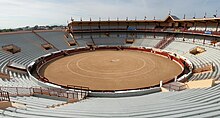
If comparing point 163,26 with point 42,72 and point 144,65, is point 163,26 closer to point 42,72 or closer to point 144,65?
point 144,65

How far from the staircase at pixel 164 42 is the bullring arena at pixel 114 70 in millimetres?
298

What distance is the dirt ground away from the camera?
2636cm

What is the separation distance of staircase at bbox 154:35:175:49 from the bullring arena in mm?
298

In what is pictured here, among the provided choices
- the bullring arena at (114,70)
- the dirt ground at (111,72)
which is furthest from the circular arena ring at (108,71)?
the bullring arena at (114,70)

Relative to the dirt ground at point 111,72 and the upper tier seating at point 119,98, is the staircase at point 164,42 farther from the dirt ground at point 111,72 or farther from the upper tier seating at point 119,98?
the dirt ground at point 111,72

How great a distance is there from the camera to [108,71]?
32094 millimetres

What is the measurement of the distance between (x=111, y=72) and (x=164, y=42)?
26488 mm

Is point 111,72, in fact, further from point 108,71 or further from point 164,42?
point 164,42

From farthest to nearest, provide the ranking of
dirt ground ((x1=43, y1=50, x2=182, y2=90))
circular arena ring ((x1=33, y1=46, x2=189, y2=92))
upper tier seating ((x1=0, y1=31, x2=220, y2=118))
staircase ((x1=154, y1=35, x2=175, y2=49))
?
staircase ((x1=154, y1=35, x2=175, y2=49))
dirt ground ((x1=43, y1=50, x2=182, y2=90))
circular arena ring ((x1=33, y1=46, x2=189, y2=92))
upper tier seating ((x1=0, y1=31, x2=220, y2=118))

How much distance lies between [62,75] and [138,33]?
36.9m

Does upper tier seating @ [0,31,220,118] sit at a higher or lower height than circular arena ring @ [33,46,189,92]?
higher

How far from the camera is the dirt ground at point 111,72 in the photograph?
26.4 meters

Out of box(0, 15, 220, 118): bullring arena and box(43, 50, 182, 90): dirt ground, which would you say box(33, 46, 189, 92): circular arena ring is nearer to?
box(43, 50, 182, 90): dirt ground

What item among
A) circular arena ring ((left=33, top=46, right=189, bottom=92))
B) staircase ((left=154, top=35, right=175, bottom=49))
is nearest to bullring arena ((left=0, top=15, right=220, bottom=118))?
circular arena ring ((left=33, top=46, right=189, bottom=92))
